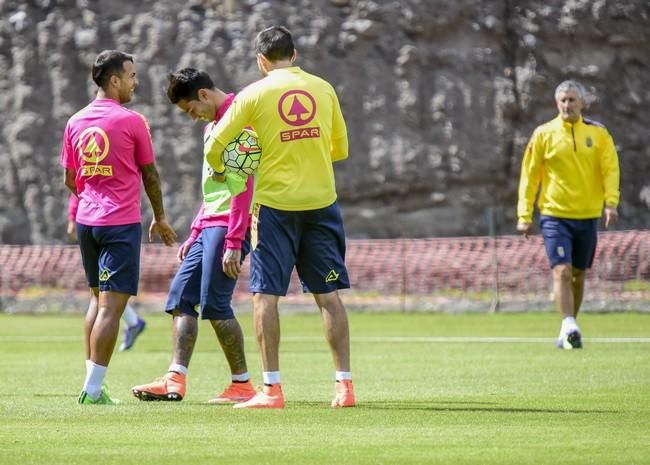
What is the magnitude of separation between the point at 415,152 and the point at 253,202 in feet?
74.7

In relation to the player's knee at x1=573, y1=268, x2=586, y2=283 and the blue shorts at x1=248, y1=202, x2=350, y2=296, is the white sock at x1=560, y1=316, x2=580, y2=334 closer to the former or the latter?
the player's knee at x1=573, y1=268, x2=586, y2=283

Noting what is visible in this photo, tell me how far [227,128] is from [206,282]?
1.21 meters

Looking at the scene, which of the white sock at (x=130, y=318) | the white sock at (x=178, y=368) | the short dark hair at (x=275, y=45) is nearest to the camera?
the short dark hair at (x=275, y=45)

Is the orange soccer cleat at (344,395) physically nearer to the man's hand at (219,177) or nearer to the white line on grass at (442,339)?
the man's hand at (219,177)

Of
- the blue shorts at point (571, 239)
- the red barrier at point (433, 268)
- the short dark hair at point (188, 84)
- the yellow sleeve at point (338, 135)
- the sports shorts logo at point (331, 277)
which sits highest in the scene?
the short dark hair at point (188, 84)

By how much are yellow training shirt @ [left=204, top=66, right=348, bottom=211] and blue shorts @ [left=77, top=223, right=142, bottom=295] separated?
88 cm

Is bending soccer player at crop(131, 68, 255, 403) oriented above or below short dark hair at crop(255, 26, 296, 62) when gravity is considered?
below

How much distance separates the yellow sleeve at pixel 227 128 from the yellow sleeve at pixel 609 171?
6759mm

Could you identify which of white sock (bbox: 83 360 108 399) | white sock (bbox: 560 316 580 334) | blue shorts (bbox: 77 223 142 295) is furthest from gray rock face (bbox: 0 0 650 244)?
white sock (bbox: 83 360 108 399)

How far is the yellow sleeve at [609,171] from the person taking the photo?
1439 centimetres

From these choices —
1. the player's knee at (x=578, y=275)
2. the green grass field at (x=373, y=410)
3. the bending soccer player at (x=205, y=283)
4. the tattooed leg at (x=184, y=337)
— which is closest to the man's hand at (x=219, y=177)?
the bending soccer player at (x=205, y=283)

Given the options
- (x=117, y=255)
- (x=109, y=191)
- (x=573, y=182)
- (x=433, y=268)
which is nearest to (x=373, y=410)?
(x=117, y=255)

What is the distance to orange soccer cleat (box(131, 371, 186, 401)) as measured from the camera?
362 inches

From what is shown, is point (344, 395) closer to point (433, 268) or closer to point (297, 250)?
point (297, 250)
